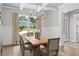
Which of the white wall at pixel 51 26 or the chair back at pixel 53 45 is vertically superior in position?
the white wall at pixel 51 26

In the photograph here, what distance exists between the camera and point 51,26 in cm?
192

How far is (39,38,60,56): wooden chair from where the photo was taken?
1899 millimetres

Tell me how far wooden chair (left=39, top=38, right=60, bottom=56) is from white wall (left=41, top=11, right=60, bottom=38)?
9cm

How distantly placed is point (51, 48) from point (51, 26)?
35cm

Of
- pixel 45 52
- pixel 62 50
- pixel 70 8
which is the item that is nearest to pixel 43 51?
pixel 45 52

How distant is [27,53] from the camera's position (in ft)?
6.27

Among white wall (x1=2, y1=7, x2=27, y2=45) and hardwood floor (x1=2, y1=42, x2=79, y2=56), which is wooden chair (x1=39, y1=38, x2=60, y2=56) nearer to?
hardwood floor (x1=2, y1=42, x2=79, y2=56)

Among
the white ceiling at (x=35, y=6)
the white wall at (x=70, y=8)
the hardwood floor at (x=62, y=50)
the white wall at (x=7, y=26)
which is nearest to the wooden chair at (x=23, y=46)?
the hardwood floor at (x=62, y=50)

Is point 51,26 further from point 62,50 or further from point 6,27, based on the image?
point 6,27

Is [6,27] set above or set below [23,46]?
above

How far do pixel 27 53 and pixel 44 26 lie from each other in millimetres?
513

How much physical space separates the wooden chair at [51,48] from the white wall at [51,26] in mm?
88

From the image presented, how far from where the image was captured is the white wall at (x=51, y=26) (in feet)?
6.24

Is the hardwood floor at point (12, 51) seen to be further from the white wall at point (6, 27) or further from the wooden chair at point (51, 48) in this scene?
the wooden chair at point (51, 48)
